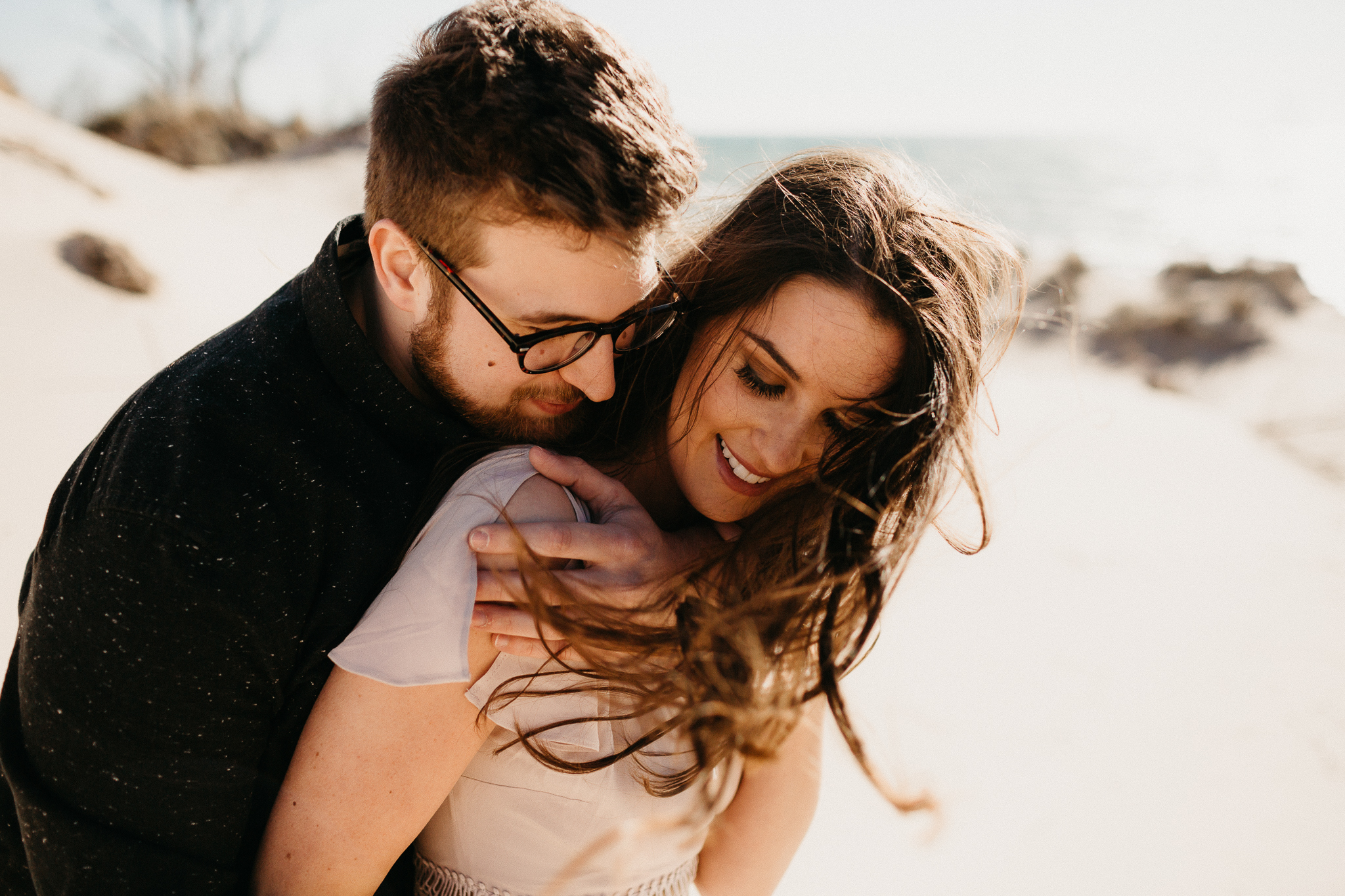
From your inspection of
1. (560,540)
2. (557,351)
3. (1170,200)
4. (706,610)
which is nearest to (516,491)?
(560,540)

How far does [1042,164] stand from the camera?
54.4m

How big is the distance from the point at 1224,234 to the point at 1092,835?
29202 mm

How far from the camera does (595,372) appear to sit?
203 centimetres

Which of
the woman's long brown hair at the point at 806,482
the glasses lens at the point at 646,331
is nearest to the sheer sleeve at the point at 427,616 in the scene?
the woman's long brown hair at the point at 806,482

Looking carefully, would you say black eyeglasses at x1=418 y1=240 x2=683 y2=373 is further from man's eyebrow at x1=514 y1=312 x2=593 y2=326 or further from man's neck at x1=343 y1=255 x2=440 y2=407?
man's neck at x1=343 y1=255 x2=440 y2=407

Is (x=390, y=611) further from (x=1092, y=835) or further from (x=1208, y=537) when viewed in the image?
(x=1208, y=537)

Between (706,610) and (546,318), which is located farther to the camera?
(546,318)

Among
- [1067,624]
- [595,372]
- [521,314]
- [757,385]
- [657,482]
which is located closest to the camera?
[521,314]

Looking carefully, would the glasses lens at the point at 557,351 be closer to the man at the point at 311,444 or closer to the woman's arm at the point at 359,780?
the man at the point at 311,444

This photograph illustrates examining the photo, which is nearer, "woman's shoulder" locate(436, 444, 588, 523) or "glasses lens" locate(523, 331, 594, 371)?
"woman's shoulder" locate(436, 444, 588, 523)

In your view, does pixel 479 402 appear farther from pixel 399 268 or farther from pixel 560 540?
pixel 560 540

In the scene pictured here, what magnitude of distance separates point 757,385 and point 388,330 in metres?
0.93

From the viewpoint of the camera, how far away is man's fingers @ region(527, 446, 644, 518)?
5.43 ft

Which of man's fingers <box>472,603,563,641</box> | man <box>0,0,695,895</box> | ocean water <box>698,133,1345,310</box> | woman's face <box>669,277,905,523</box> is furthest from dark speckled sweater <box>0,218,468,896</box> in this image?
ocean water <box>698,133,1345,310</box>
